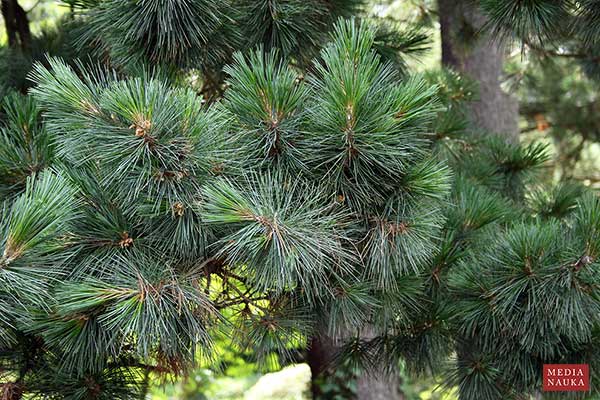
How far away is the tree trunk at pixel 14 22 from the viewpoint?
3309mm

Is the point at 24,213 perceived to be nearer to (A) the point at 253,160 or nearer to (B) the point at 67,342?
(B) the point at 67,342

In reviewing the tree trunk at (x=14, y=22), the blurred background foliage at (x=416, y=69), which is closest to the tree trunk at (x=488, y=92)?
the blurred background foliage at (x=416, y=69)

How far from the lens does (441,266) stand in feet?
7.69

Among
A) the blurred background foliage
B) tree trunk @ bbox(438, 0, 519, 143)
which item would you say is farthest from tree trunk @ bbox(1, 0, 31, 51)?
tree trunk @ bbox(438, 0, 519, 143)

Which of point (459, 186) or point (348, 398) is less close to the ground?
point (459, 186)

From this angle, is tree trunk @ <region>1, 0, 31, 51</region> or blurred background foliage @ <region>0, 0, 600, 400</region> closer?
blurred background foliage @ <region>0, 0, 600, 400</region>

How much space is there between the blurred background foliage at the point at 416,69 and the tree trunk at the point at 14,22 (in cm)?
6

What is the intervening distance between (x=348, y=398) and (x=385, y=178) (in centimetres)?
300

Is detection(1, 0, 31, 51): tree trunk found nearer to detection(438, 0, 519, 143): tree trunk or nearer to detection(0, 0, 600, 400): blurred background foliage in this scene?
detection(0, 0, 600, 400): blurred background foliage

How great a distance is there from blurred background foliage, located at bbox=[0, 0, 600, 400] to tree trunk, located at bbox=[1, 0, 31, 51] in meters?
0.06

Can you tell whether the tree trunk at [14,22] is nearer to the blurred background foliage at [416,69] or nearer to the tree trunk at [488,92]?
the blurred background foliage at [416,69]

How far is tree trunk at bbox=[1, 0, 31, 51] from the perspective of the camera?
3.31 m

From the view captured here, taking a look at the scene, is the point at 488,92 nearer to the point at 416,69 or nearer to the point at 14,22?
the point at 416,69

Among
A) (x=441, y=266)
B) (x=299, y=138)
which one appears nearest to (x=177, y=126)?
(x=299, y=138)
